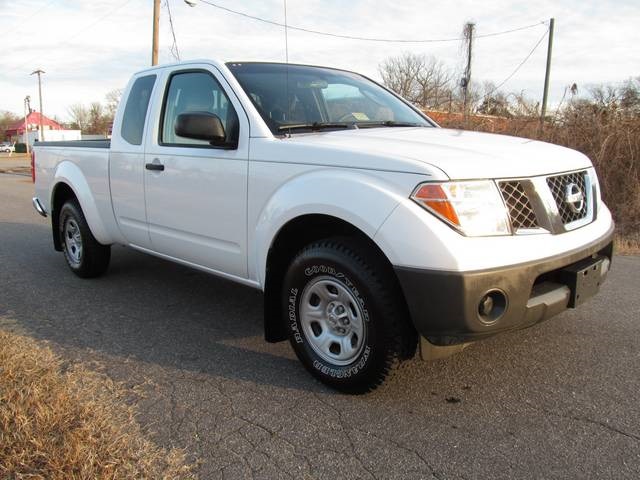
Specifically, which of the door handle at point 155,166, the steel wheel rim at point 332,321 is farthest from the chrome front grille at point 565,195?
the door handle at point 155,166

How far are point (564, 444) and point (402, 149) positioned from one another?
1.62 meters

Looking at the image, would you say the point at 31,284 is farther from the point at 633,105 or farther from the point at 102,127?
the point at 102,127

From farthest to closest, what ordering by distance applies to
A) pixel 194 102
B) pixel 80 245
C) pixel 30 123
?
pixel 30 123, pixel 80 245, pixel 194 102

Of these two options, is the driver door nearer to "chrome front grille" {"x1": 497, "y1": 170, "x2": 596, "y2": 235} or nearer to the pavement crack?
"chrome front grille" {"x1": 497, "y1": 170, "x2": 596, "y2": 235}

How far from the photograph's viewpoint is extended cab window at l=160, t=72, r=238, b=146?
367cm

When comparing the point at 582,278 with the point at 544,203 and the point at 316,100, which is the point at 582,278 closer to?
the point at 544,203

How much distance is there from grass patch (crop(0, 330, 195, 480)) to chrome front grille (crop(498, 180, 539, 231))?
189cm

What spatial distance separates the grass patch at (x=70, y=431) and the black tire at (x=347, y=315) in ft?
3.21

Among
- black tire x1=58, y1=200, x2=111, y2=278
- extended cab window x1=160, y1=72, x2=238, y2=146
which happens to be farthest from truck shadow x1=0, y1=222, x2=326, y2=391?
extended cab window x1=160, y1=72, x2=238, y2=146

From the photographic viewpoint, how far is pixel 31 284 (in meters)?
5.39

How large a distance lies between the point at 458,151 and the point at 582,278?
36.6 inches

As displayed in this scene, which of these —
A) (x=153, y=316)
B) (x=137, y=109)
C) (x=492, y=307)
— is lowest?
(x=153, y=316)

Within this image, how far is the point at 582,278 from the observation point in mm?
2914

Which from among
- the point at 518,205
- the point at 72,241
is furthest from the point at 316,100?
the point at 72,241
